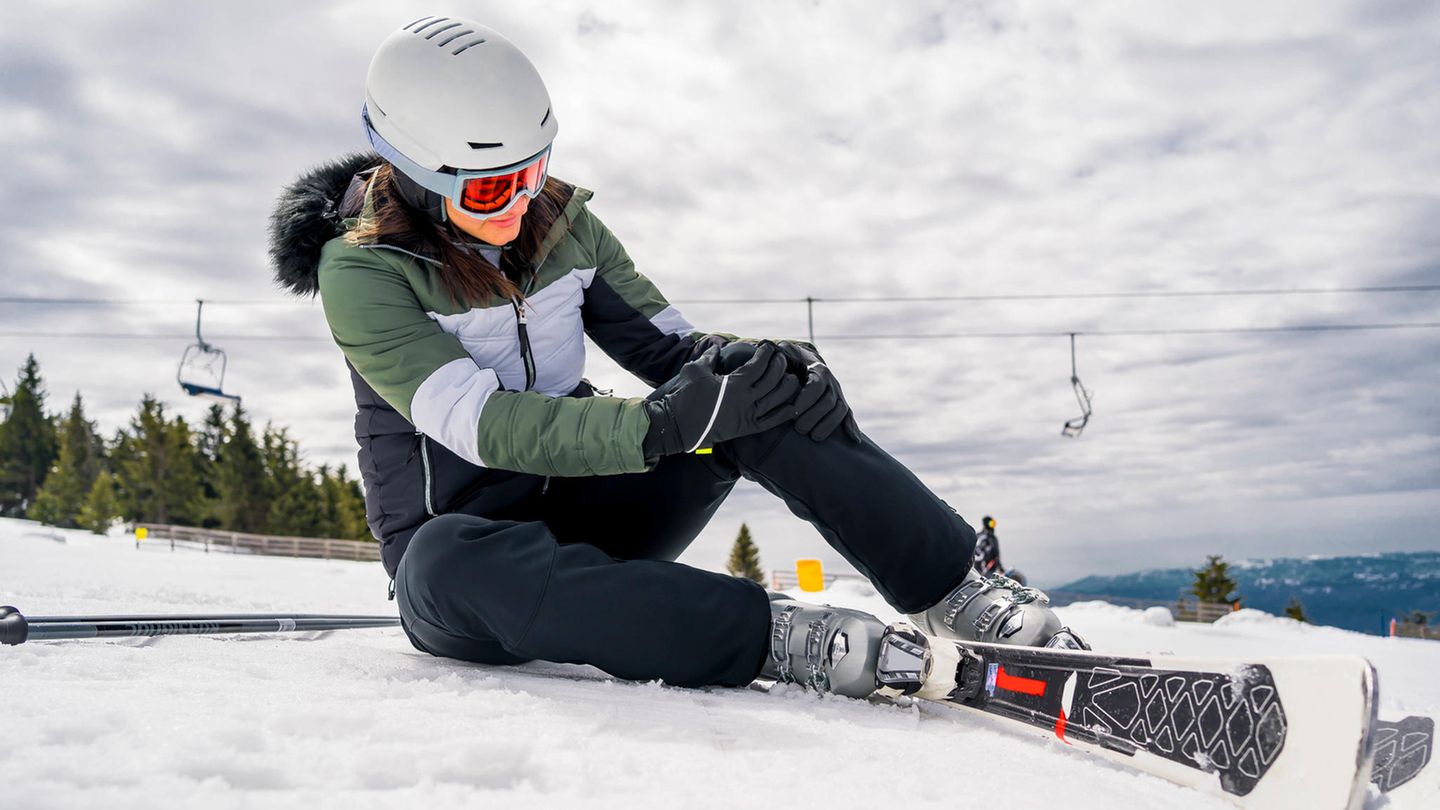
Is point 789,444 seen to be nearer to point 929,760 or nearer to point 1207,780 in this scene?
point 929,760

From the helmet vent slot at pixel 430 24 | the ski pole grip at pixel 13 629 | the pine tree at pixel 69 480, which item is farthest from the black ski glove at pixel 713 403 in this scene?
the pine tree at pixel 69 480

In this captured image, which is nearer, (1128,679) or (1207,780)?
(1207,780)

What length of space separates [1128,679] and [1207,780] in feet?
0.60

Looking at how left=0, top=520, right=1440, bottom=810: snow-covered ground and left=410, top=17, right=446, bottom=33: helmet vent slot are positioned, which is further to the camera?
left=410, top=17, right=446, bottom=33: helmet vent slot

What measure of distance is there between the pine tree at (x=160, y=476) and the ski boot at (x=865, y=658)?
37.3 metres

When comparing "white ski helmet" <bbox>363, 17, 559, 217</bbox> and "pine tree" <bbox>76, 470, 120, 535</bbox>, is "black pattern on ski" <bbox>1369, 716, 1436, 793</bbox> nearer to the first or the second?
"white ski helmet" <bbox>363, 17, 559, 217</bbox>

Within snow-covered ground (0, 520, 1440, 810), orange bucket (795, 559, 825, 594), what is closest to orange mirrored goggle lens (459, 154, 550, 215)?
snow-covered ground (0, 520, 1440, 810)

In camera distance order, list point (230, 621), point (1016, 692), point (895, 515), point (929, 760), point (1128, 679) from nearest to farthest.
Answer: point (929, 760) → point (1128, 679) → point (1016, 692) → point (895, 515) → point (230, 621)

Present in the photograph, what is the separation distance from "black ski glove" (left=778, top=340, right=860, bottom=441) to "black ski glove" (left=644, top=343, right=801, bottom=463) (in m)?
0.04

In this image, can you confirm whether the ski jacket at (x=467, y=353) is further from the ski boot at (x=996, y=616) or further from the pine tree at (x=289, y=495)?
the pine tree at (x=289, y=495)

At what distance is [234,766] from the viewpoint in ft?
2.91

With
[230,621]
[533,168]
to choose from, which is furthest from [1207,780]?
[230,621]

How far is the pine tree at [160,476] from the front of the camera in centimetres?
3341

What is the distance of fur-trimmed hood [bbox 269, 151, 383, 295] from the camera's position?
2.04m
